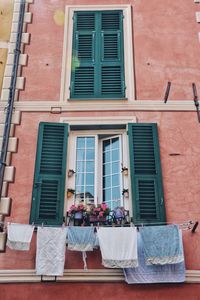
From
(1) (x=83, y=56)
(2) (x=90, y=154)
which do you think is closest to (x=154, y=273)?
(2) (x=90, y=154)

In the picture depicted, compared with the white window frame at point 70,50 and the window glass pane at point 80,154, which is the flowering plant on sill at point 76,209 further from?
the white window frame at point 70,50

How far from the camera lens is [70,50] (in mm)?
9406

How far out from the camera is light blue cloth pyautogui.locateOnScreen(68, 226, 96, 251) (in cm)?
662

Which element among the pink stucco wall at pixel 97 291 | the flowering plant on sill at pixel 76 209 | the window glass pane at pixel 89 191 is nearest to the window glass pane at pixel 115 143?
the window glass pane at pixel 89 191

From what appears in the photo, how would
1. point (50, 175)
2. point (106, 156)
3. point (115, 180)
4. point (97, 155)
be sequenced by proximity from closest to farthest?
point (50, 175) → point (115, 180) → point (97, 155) → point (106, 156)

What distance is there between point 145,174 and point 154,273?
1.87 meters

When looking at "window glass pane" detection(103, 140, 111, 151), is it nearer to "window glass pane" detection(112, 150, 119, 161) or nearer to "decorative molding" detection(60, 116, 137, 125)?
"window glass pane" detection(112, 150, 119, 161)

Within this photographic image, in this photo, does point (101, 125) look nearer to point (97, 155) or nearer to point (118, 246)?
point (97, 155)

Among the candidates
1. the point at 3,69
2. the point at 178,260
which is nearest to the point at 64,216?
the point at 178,260

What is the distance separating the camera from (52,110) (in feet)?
27.9

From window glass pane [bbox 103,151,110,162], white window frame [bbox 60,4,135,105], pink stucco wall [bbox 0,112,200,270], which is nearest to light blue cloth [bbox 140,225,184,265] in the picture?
pink stucco wall [bbox 0,112,200,270]

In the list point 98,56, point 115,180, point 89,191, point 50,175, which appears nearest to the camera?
point 50,175

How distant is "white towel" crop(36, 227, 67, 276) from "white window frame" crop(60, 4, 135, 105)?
2.98m

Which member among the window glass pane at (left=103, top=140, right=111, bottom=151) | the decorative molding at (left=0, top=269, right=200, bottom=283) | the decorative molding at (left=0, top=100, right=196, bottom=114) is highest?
the decorative molding at (left=0, top=100, right=196, bottom=114)
